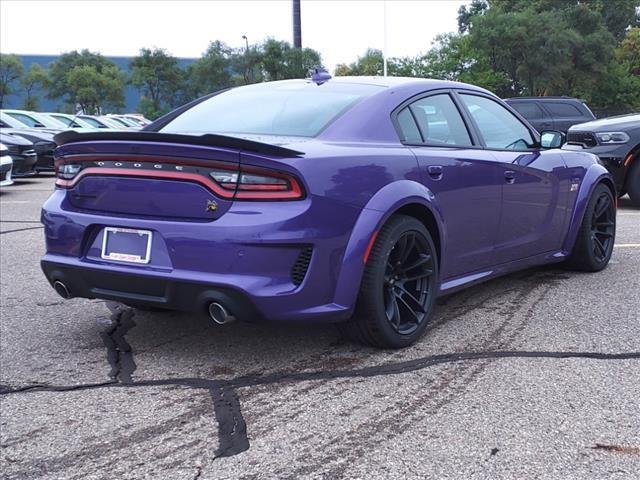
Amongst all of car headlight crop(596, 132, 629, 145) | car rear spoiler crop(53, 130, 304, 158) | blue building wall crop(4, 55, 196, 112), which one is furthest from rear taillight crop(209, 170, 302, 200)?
blue building wall crop(4, 55, 196, 112)

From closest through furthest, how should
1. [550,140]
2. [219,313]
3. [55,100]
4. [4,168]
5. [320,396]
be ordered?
1. [320,396]
2. [219,313]
3. [550,140]
4. [4,168]
5. [55,100]

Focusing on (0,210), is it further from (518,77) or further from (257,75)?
(518,77)

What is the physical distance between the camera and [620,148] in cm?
980

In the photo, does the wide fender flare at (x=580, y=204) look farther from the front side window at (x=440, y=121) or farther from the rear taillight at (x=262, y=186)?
the rear taillight at (x=262, y=186)

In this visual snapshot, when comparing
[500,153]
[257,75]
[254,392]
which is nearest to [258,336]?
[254,392]

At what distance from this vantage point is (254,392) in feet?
11.0

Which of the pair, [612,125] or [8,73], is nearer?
[612,125]

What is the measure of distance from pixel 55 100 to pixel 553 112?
51.3 m

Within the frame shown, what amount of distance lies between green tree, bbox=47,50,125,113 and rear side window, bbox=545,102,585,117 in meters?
41.8

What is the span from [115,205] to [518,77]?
43.4m

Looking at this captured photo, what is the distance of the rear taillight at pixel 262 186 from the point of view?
3350 mm

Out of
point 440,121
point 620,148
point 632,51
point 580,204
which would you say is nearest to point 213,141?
point 440,121

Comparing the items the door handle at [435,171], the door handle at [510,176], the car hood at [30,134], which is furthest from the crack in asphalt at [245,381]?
the car hood at [30,134]

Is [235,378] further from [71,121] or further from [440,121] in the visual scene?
[71,121]
